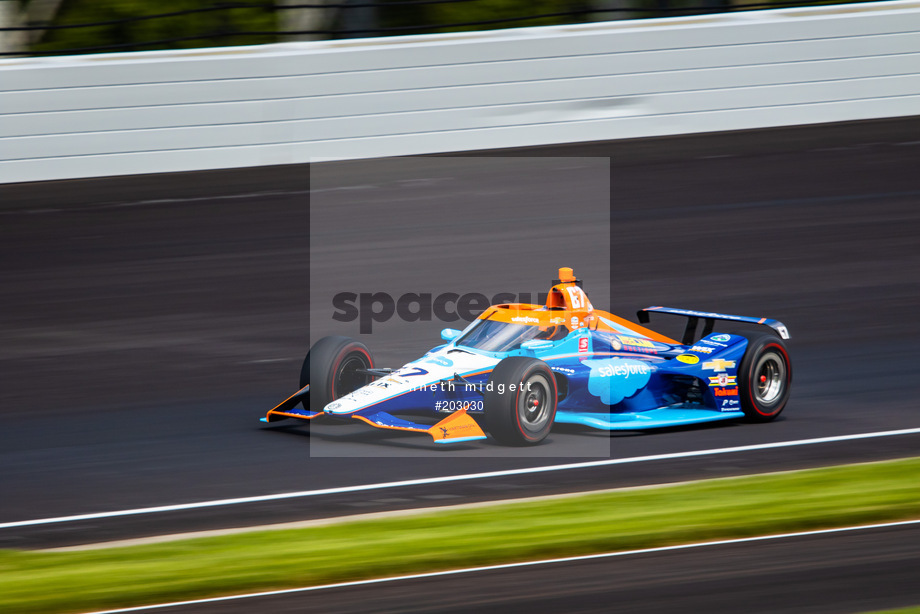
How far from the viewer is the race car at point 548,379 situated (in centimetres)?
904

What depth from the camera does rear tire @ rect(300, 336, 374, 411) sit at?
9.41 meters

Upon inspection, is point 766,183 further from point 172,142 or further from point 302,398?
point 302,398

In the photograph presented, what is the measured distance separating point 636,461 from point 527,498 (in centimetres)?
116

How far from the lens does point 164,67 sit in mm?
16141

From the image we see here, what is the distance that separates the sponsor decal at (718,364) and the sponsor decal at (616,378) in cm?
42

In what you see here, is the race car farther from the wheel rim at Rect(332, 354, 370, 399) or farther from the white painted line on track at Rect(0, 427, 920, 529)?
the white painted line on track at Rect(0, 427, 920, 529)

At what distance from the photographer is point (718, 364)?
32.3 feet

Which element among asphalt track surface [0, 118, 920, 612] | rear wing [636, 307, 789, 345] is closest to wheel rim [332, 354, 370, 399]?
asphalt track surface [0, 118, 920, 612]

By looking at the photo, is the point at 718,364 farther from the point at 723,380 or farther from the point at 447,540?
the point at 447,540

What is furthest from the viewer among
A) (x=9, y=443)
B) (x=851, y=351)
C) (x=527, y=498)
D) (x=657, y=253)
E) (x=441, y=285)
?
(x=657, y=253)

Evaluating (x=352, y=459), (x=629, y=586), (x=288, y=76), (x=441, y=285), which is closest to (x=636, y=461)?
(x=352, y=459)

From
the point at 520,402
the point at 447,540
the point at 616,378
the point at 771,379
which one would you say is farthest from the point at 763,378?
the point at 447,540

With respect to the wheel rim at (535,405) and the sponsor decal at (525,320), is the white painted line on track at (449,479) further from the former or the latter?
the sponsor decal at (525,320)

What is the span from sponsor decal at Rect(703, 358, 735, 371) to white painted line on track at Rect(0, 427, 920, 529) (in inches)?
28.3
